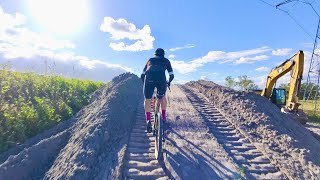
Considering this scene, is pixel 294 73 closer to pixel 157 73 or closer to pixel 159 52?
pixel 159 52

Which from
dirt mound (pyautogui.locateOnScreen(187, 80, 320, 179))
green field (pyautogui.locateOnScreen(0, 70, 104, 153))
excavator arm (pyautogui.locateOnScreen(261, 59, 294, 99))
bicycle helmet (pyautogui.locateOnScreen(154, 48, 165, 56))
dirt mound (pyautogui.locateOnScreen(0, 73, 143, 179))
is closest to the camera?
dirt mound (pyautogui.locateOnScreen(0, 73, 143, 179))

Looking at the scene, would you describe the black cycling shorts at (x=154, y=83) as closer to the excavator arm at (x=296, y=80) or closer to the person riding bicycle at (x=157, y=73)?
the person riding bicycle at (x=157, y=73)

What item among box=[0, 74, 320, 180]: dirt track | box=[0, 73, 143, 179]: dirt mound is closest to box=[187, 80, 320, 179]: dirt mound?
box=[0, 74, 320, 180]: dirt track

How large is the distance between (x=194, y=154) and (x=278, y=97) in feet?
37.4

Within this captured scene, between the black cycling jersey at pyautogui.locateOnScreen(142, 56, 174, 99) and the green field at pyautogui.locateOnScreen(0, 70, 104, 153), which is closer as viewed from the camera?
the black cycling jersey at pyautogui.locateOnScreen(142, 56, 174, 99)

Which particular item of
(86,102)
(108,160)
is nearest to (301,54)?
(86,102)

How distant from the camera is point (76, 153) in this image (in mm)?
6410

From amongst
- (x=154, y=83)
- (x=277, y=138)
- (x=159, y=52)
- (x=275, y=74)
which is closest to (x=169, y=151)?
(x=154, y=83)

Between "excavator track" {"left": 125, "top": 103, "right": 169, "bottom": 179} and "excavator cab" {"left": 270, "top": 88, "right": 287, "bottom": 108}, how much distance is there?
34.7ft

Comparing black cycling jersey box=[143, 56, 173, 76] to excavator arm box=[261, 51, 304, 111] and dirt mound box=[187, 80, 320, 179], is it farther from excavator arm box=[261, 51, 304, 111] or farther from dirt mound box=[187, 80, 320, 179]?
excavator arm box=[261, 51, 304, 111]

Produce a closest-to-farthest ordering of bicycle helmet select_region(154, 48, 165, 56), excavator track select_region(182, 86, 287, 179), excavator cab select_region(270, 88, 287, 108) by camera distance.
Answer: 1. excavator track select_region(182, 86, 287, 179)
2. bicycle helmet select_region(154, 48, 165, 56)
3. excavator cab select_region(270, 88, 287, 108)

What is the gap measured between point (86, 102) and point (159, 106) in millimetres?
6525

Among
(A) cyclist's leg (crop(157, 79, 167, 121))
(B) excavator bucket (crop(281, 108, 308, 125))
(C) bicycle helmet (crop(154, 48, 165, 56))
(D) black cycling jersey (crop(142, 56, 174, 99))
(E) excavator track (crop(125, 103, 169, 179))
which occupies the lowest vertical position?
(E) excavator track (crop(125, 103, 169, 179))

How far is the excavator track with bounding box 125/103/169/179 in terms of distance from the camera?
600 cm
